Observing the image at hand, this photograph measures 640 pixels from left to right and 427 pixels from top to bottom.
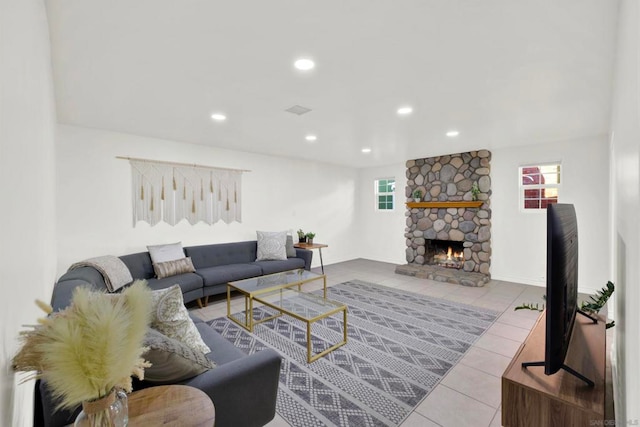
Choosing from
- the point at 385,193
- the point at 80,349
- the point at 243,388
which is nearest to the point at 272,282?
the point at 243,388

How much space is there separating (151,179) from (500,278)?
6080 mm

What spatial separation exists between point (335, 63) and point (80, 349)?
2.15 meters

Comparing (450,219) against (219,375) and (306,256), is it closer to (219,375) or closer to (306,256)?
(306,256)

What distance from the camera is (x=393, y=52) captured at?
202 cm

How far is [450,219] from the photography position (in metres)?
5.92

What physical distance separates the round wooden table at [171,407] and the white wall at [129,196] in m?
3.33

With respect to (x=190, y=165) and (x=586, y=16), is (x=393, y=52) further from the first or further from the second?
(x=190, y=165)

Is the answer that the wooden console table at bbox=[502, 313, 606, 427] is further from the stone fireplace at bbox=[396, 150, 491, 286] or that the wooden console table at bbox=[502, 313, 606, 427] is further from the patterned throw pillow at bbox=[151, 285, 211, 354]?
the stone fireplace at bbox=[396, 150, 491, 286]

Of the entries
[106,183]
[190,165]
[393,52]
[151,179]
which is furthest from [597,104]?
[106,183]

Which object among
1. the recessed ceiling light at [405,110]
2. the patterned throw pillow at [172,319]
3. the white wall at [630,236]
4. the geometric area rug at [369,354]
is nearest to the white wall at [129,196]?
the geometric area rug at [369,354]

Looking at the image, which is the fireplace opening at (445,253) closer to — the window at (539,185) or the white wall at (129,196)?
the window at (539,185)

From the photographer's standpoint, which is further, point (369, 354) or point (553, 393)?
point (369, 354)

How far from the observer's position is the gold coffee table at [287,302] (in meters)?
2.75

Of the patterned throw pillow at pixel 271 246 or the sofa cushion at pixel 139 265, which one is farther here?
the patterned throw pillow at pixel 271 246
